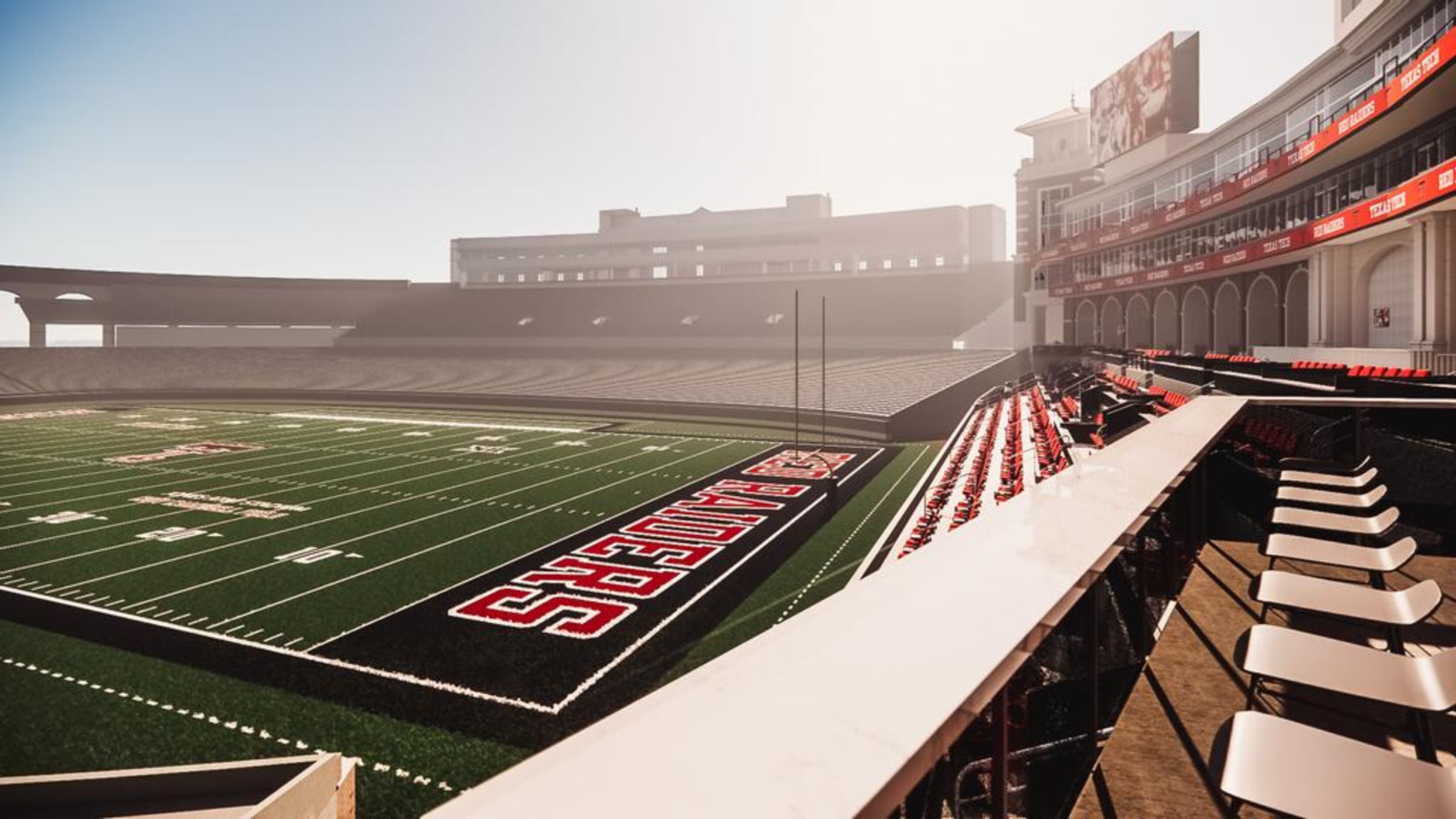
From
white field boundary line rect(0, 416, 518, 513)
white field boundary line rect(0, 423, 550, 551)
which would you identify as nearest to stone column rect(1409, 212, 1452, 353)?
white field boundary line rect(0, 423, 550, 551)

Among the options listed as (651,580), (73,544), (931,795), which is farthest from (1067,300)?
(931,795)

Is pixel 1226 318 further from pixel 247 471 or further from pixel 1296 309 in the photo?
pixel 247 471

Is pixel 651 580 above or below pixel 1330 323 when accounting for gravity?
below

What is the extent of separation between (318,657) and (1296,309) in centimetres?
3679

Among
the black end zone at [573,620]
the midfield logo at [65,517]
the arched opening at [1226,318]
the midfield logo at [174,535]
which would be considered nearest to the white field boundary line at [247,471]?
the midfield logo at [65,517]

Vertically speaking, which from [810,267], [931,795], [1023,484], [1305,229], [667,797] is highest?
[810,267]

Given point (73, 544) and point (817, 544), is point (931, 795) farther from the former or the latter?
point (73, 544)

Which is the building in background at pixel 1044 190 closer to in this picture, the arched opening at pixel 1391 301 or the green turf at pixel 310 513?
the arched opening at pixel 1391 301

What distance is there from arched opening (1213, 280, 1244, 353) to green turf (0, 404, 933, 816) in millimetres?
22597

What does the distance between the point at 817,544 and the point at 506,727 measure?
22.1 ft

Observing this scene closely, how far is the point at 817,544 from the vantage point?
41.0 ft

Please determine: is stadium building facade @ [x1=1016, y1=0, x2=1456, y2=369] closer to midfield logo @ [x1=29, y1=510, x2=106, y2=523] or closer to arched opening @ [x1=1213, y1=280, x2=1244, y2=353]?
arched opening @ [x1=1213, y1=280, x2=1244, y2=353]

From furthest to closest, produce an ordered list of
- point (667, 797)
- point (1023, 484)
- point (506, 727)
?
point (1023, 484) < point (506, 727) < point (667, 797)

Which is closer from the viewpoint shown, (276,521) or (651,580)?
(651,580)
